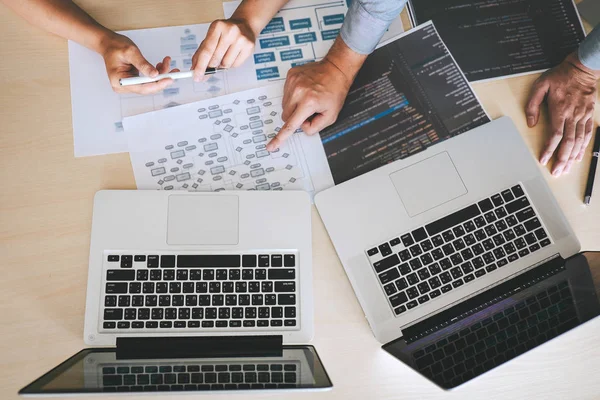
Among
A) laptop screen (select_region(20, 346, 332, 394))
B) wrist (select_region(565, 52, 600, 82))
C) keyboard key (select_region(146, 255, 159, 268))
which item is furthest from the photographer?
wrist (select_region(565, 52, 600, 82))

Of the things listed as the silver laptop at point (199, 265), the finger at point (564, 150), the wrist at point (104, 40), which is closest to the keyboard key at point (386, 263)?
the silver laptop at point (199, 265)

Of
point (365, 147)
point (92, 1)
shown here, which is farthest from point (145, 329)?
point (92, 1)

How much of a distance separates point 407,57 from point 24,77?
64 centimetres

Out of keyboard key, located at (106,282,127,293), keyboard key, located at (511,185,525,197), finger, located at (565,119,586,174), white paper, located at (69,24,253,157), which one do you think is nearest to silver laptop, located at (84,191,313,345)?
keyboard key, located at (106,282,127,293)

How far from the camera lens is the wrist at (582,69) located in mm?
815

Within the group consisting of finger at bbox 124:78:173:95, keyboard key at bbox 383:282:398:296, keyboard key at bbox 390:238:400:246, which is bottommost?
keyboard key at bbox 383:282:398:296

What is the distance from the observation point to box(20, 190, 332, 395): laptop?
2.17 ft

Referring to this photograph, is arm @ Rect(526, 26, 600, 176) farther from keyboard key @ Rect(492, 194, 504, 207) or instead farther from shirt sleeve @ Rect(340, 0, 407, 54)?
shirt sleeve @ Rect(340, 0, 407, 54)

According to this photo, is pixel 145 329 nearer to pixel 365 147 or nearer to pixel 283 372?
pixel 283 372

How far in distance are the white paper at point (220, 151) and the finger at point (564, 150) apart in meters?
0.38

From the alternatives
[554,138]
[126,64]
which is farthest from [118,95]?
[554,138]

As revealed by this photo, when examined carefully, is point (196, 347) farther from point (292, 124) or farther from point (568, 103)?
point (568, 103)

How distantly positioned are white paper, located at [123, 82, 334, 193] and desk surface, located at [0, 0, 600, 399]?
50 mm

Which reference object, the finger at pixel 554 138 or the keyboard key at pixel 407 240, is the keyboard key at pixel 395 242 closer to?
the keyboard key at pixel 407 240
